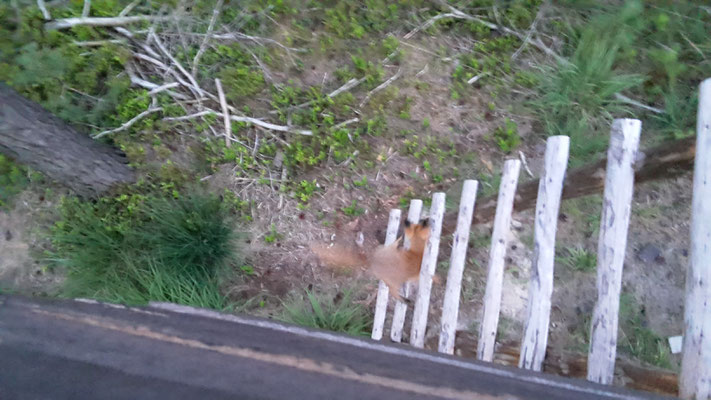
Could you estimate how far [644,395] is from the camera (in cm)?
130

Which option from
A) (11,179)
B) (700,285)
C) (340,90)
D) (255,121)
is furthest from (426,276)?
(11,179)

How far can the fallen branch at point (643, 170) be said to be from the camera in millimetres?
1678

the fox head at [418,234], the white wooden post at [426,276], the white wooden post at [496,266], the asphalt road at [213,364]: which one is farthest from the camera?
the fox head at [418,234]

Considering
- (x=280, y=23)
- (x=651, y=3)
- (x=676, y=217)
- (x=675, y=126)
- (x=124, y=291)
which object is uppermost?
(x=651, y=3)

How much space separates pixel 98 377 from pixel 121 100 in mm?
2134

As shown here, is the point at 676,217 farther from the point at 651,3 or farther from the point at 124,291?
the point at 124,291

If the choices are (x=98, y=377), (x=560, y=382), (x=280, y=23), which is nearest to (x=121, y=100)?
(x=280, y=23)

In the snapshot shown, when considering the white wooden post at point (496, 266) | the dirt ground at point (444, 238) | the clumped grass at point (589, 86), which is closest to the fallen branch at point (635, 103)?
Answer: the clumped grass at point (589, 86)

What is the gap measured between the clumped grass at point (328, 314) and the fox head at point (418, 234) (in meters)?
0.55

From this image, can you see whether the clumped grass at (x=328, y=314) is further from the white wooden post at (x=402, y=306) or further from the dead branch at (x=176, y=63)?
the dead branch at (x=176, y=63)

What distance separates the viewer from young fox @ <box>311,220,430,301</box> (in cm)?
270

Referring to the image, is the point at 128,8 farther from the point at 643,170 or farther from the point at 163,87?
the point at 643,170

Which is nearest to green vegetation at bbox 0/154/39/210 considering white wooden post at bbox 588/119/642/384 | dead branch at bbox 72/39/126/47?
dead branch at bbox 72/39/126/47

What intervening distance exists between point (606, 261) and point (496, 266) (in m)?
0.53
